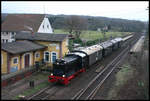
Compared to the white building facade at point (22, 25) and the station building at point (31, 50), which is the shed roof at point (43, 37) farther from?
the white building facade at point (22, 25)

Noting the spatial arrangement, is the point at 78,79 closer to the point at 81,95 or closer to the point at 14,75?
the point at 81,95

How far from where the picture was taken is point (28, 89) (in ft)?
57.4

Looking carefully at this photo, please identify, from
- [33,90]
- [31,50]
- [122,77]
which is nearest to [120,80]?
[122,77]

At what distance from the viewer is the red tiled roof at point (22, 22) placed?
42347 millimetres

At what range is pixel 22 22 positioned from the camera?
146 feet

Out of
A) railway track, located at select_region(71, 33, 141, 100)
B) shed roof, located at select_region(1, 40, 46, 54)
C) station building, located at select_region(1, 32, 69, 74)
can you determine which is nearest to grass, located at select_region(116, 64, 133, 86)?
railway track, located at select_region(71, 33, 141, 100)

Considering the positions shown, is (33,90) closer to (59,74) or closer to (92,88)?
(59,74)

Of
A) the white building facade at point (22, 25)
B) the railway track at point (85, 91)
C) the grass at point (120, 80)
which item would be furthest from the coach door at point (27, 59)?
the white building facade at point (22, 25)

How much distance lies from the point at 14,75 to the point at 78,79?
Result: 689 cm

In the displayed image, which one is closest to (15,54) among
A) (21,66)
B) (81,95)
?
(21,66)

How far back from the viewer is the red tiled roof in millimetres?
42347

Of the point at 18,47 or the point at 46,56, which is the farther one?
the point at 46,56

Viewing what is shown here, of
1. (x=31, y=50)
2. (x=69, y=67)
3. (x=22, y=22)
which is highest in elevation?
(x=22, y=22)

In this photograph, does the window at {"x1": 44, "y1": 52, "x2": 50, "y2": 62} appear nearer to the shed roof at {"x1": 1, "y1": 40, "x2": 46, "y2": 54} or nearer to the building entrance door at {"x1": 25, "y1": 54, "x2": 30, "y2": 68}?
the shed roof at {"x1": 1, "y1": 40, "x2": 46, "y2": 54}
